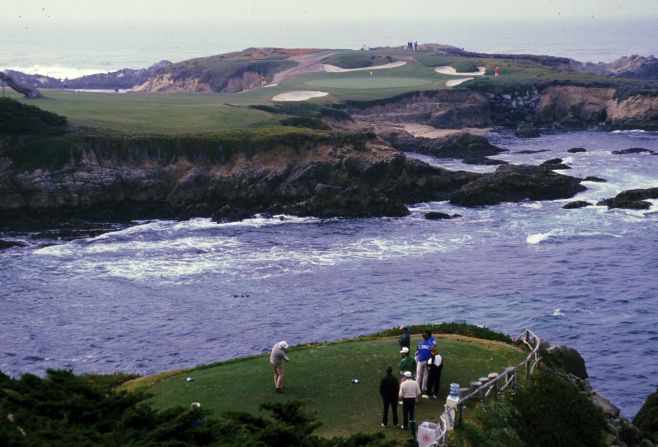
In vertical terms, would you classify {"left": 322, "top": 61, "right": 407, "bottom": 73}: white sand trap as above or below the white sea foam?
above

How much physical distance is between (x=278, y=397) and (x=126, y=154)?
5107cm

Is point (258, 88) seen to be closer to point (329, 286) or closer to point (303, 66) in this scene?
point (303, 66)

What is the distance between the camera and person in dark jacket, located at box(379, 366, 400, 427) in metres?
22.9

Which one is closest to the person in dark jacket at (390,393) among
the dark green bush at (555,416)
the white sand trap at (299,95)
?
the dark green bush at (555,416)

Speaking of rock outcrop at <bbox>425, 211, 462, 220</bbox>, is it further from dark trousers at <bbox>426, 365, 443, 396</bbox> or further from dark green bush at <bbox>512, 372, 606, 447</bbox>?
dark trousers at <bbox>426, 365, 443, 396</bbox>

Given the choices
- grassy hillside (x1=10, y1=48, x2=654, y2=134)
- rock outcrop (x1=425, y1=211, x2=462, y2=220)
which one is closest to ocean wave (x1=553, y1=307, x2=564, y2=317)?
rock outcrop (x1=425, y1=211, x2=462, y2=220)

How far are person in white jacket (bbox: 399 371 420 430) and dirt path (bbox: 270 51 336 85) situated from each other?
387 ft

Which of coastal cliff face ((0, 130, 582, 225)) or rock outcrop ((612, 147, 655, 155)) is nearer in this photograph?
coastal cliff face ((0, 130, 582, 225))

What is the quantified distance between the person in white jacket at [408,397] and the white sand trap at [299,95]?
3740 inches

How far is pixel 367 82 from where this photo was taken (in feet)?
441

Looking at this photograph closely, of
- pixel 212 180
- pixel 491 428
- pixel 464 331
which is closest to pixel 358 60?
pixel 212 180

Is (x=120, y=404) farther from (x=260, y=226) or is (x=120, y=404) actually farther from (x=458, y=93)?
Answer: (x=458, y=93)

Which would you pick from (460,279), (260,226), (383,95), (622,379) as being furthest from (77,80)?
(622,379)

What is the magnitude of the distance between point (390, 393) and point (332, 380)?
14.7 ft
